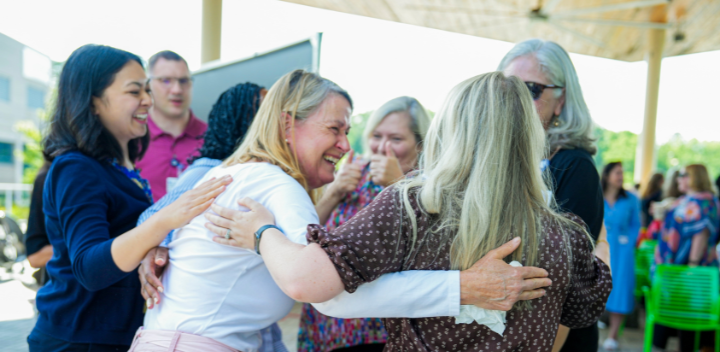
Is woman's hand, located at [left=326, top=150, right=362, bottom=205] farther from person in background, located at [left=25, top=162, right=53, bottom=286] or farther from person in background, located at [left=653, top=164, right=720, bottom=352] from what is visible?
person in background, located at [left=653, top=164, right=720, bottom=352]

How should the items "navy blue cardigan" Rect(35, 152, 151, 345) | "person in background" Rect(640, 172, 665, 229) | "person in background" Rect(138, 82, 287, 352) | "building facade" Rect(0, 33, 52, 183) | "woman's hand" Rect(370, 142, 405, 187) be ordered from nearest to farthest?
"navy blue cardigan" Rect(35, 152, 151, 345) → "person in background" Rect(138, 82, 287, 352) → "woman's hand" Rect(370, 142, 405, 187) → "person in background" Rect(640, 172, 665, 229) → "building facade" Rect(0, 33, 52, 183)

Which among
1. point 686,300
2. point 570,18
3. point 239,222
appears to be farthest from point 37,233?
point 570,18

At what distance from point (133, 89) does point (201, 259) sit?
2.58 feet

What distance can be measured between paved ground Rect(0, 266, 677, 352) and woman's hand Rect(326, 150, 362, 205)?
2530mm

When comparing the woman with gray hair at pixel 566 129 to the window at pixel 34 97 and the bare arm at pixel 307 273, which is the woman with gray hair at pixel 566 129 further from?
the window at pixel 34 97

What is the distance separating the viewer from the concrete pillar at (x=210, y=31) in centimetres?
475

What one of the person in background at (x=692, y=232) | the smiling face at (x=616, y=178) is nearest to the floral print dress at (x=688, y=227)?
the person in background at (x=692, y=232)

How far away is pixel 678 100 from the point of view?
10930 mm

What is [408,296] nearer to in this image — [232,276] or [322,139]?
[232,276]

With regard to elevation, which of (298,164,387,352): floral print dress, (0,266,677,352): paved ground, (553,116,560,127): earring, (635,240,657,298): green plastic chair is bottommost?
(0,266,677,352): paved ground

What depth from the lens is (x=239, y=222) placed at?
1146mm

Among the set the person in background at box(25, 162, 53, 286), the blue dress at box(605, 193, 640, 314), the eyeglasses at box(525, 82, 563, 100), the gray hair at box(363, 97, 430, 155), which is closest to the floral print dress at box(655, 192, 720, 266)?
the blue dress at box(605, 193, 640, 314)

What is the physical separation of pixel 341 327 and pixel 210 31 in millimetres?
3935

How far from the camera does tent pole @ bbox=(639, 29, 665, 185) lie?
9.57 meters
